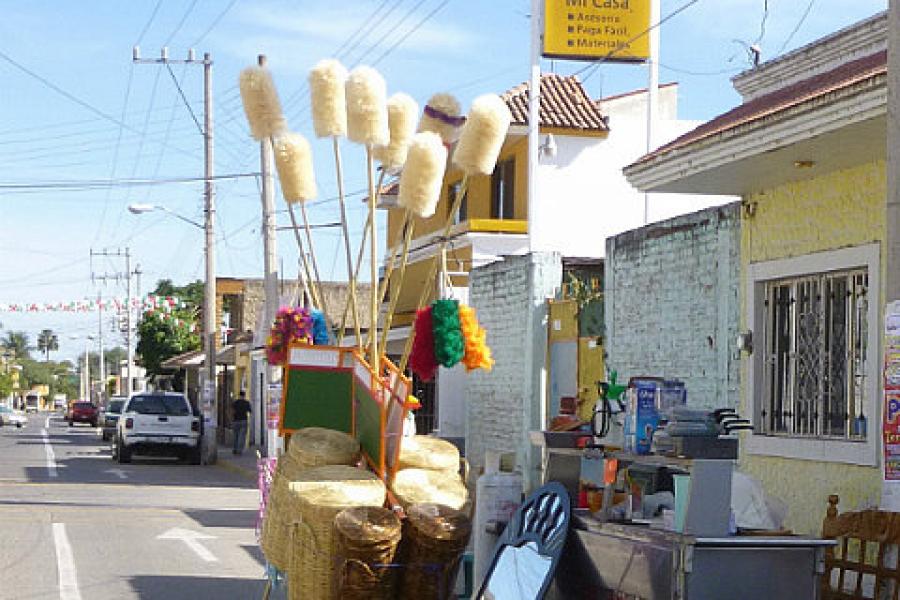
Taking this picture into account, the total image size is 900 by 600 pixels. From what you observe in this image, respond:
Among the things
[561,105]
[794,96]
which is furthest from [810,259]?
[561,105]

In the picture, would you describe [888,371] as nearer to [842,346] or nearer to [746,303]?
[842,346]

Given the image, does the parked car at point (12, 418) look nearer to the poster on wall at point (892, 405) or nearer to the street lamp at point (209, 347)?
the street lamp at point (209, 347)

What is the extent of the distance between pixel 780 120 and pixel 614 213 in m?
21.4

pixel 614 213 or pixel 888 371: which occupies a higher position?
pixel 614 213

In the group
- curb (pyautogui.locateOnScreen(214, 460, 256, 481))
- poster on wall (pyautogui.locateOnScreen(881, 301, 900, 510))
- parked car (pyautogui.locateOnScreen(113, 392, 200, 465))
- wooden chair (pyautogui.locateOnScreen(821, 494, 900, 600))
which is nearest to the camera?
poster on wall (pyautogui.locateOnScreen(881, 301, 900, 510))

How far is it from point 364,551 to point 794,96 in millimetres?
4830

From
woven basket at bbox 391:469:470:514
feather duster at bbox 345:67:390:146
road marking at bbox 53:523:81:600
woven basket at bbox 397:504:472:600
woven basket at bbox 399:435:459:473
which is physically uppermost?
feather duster at bbox 345:67:390:146

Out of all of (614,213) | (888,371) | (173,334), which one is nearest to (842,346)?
(888,371)

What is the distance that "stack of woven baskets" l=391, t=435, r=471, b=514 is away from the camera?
356 inches

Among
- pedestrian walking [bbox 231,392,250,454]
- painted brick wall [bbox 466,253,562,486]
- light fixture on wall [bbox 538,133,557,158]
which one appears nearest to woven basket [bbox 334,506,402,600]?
painted brick wall [bbox 466,253,562,486]

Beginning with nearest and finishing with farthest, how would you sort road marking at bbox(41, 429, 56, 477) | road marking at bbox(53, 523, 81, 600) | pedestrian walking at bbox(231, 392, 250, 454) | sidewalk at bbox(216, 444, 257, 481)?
road marking at bbox(53, 523, 81, 600) → road marking at bbox(41, 429, 56, 477) → sidewalk at bbox(216, 444, 257, 481) → pedestrian walking at bbox(231, 392, 250, 454)

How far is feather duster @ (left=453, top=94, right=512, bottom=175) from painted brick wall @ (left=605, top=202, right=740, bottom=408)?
417 cm

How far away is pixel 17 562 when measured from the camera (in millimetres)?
13781

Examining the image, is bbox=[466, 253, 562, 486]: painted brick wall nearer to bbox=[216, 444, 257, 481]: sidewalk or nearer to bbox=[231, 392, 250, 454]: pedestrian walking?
bbox=[216, 444, 257, 481]: sidewalk
